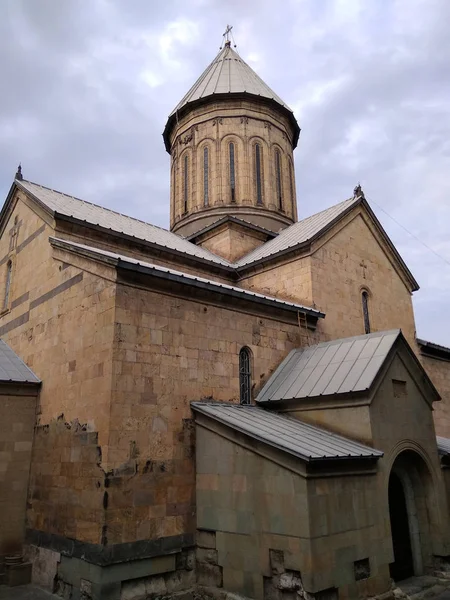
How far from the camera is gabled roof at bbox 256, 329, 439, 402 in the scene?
839 centimetres

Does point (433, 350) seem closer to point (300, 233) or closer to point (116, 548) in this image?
point (300, 233)

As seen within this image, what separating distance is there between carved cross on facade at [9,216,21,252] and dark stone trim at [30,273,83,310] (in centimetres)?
227

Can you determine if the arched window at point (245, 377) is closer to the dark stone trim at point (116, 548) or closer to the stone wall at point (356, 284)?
the dark stone trim at point (116, 548)

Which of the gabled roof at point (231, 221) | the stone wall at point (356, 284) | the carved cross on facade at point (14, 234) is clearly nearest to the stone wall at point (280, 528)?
the stone wall at point (356, 284)

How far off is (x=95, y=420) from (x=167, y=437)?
3.66ft

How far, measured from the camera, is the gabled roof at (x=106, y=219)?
454 inches

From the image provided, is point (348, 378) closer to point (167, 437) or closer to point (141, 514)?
point (167, 437)

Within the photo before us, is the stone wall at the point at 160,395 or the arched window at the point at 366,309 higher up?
the arched window at the point at 366,309

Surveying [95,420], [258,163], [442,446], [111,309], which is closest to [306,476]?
[95,420]

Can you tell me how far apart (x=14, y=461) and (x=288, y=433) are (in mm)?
4964

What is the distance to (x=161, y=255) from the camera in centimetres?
1234

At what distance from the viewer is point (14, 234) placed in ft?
39.0

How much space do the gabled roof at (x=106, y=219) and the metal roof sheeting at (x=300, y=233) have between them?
0.90 m

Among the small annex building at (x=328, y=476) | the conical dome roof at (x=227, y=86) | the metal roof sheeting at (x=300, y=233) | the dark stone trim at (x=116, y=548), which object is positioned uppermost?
the conical dome roof at (x=227, y=86)
